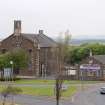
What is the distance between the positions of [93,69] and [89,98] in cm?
3900

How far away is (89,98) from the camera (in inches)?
2424

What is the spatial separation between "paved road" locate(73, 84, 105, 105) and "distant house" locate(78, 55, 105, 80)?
83.8 ft

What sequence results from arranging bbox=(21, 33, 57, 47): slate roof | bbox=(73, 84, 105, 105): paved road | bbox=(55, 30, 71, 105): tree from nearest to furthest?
1. bbox=(55, 30, 71, 105): tree
2. bbox=(73, 84, 105, 105): paved road
3. bbox=(21, 33, 57, 47): slate roof

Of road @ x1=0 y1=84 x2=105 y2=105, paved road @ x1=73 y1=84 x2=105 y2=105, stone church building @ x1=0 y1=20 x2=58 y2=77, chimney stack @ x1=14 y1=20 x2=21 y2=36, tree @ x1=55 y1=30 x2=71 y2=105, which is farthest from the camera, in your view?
→ chimney stack @ x1=14 y1=20 x2=21 y2=36

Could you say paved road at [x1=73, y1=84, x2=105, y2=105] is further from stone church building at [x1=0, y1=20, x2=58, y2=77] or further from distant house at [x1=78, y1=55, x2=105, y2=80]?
stone church building at [x1=0, y1=20, x2=58, y2=77]

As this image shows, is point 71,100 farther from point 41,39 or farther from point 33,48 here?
point 41,39

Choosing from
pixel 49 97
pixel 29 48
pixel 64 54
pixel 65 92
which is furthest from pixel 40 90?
pixel 29 48

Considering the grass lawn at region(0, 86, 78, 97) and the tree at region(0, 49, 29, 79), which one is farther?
the tree at region(0, 49, 29, 79)

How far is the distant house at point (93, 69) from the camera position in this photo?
99363 millimetres

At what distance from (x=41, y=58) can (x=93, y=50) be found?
93.1 feet

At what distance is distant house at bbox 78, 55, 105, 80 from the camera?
326ft

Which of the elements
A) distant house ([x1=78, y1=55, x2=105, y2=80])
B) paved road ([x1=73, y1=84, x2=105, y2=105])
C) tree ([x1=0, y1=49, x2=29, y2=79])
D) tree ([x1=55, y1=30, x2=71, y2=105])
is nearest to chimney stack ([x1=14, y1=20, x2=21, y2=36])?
tree ([x1=0, y1=49, x2=29, y2=79])

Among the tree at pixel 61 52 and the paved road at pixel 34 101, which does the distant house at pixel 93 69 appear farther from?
the tree at pixel 61 52

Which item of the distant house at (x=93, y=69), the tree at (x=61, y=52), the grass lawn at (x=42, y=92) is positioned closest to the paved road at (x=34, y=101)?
the grass lawn at (x=42, y=92)
